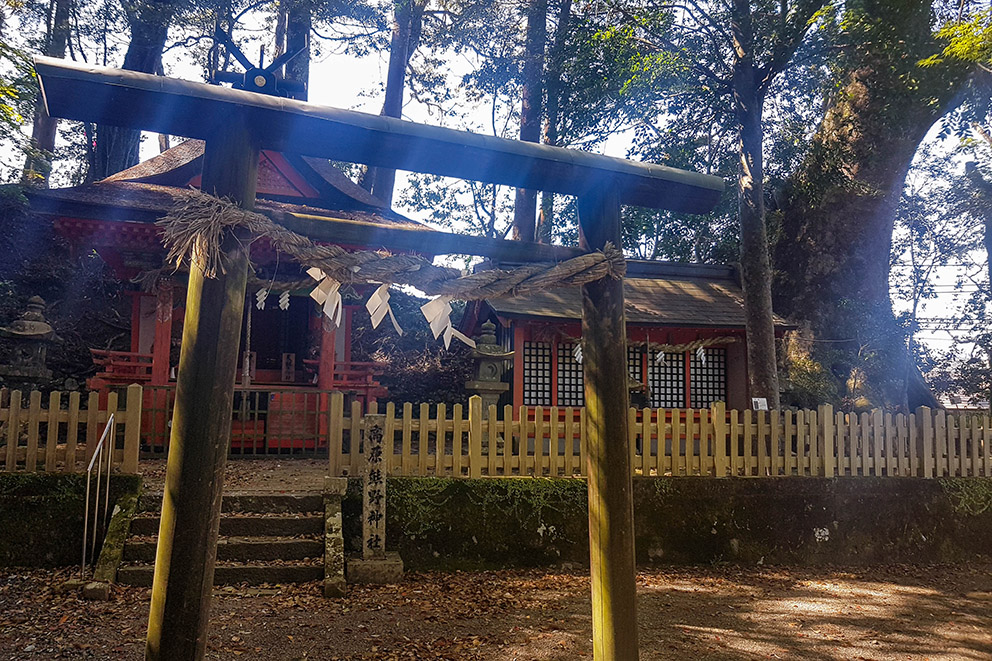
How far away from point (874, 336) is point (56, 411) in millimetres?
15816

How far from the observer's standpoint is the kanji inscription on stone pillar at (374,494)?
6.97m

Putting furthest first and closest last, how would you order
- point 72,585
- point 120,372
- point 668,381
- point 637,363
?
1. point 668,381
2. point 637,363
3. point 120,372
4. point 72,585

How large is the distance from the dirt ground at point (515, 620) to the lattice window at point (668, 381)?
6.99m

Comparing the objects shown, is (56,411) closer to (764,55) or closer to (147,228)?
(147,228)

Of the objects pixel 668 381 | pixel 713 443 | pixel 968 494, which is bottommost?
pixel 968 494

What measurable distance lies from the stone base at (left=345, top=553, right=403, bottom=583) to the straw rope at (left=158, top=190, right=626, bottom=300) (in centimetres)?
437

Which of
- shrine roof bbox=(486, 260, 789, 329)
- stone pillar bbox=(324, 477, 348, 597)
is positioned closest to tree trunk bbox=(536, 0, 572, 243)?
shrine roof bbox=(486, 260, 789, 329)

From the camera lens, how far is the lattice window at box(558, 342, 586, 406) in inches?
545

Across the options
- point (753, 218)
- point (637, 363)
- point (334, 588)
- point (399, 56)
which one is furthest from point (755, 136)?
point (399, 56)

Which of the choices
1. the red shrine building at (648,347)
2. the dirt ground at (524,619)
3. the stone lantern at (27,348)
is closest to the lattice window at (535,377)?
the red shrine building at (648,347)

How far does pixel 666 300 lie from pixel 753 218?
14.1 ft

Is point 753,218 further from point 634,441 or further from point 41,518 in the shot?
point 41,518

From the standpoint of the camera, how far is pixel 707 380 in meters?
14.5

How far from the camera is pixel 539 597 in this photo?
6.54 m
